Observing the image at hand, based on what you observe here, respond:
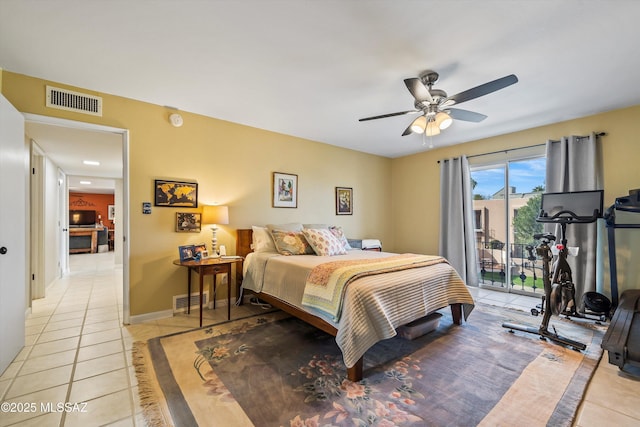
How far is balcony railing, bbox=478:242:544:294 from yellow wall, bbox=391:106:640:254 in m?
0.86

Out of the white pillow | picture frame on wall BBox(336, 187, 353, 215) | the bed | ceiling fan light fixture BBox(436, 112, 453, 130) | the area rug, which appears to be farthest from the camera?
picture frame on wall BBox(336, 187, 353, 215)

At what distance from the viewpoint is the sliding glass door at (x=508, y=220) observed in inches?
169

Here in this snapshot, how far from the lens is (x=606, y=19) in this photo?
1.88m

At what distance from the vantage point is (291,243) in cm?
353

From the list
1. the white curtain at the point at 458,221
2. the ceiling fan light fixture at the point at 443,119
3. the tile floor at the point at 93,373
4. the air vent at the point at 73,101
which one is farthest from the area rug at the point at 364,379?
the air vent at the point at 73,101

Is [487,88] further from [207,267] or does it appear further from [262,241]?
[207,267]

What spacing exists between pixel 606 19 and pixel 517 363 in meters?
2.68

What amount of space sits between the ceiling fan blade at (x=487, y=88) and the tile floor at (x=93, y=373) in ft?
7.56

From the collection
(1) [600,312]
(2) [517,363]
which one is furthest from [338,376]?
(1) [600,312]

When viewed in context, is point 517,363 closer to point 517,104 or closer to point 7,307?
point 517,104

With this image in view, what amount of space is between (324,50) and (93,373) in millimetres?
3184

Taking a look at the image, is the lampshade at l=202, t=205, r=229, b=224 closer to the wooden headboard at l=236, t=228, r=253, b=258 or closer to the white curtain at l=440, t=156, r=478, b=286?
the wooden headboard at l=236, t=228, r=253, b=258

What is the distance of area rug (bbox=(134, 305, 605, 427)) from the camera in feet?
5.38

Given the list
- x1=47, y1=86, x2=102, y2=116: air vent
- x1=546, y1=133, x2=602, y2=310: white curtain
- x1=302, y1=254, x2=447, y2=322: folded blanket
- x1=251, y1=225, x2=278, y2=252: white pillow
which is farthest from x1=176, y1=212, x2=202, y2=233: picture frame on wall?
x1=546, y1=133, x2=602, y2=310: white curtain
